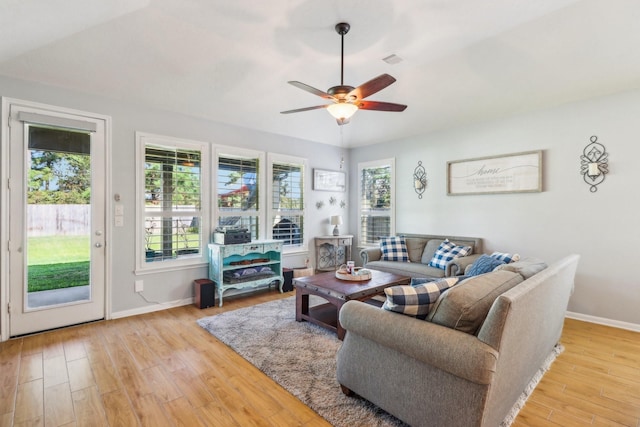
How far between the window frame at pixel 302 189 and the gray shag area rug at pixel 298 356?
143 cm

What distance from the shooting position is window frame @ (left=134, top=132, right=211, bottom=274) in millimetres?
3871

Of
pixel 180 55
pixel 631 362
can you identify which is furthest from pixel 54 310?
pixel 631 362

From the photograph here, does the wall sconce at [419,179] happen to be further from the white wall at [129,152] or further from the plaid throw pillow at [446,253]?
the white wall at [129,152]

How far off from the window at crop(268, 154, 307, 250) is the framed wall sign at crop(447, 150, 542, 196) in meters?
2.55

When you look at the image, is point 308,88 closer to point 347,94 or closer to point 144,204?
point 347,94

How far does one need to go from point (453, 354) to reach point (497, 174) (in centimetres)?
369

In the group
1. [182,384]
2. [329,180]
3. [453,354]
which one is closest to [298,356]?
[182,384]

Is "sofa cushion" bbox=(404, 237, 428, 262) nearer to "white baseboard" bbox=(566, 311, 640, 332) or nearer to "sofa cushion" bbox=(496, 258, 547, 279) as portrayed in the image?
"white baseboard" bbox=(566, 311, 640, 332)

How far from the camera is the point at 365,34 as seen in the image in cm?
291

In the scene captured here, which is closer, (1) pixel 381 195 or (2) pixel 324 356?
(2) pixel 324 356

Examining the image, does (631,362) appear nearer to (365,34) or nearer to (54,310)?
(365,34)

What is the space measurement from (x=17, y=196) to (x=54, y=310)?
1273mm

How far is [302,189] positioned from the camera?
5645 mm

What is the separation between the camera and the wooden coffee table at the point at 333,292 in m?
3.11
